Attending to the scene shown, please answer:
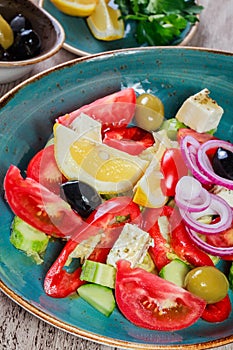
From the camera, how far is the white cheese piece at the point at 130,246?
1726 millimetres

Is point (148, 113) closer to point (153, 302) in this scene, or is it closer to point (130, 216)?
point (130, 216)

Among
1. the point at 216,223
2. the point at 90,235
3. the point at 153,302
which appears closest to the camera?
the point at 153,302

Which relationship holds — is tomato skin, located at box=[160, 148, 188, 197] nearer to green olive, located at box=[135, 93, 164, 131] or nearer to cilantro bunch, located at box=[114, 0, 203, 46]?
green olive, located at box=[135, 93, 164, 131]

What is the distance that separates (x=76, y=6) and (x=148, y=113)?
2.28 feet

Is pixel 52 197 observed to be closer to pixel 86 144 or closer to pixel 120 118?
pixel 86 144

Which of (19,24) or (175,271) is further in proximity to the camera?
(19,24)

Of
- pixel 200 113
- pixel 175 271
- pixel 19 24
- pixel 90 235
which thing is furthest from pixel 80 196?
pixel 19 24

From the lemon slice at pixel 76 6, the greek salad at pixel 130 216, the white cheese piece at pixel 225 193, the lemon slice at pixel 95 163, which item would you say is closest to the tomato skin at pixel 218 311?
the greek salad at pixel 130 216

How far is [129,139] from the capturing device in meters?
2.10

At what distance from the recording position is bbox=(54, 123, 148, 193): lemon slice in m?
1.87

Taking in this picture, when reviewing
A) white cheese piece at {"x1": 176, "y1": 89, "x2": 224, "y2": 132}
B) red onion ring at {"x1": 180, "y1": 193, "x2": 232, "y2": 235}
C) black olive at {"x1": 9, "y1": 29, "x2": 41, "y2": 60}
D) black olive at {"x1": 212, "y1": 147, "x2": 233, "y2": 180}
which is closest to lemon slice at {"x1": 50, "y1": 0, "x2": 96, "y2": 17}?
black olive at {"x1": 9, "y1": 29, "x2": 41, "y2": 60}

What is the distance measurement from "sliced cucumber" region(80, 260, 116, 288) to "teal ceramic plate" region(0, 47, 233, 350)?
8cm

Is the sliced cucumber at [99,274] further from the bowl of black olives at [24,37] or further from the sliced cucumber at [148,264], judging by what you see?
the bowl of black olives at [24,37]

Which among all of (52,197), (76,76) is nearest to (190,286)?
(52,197)
